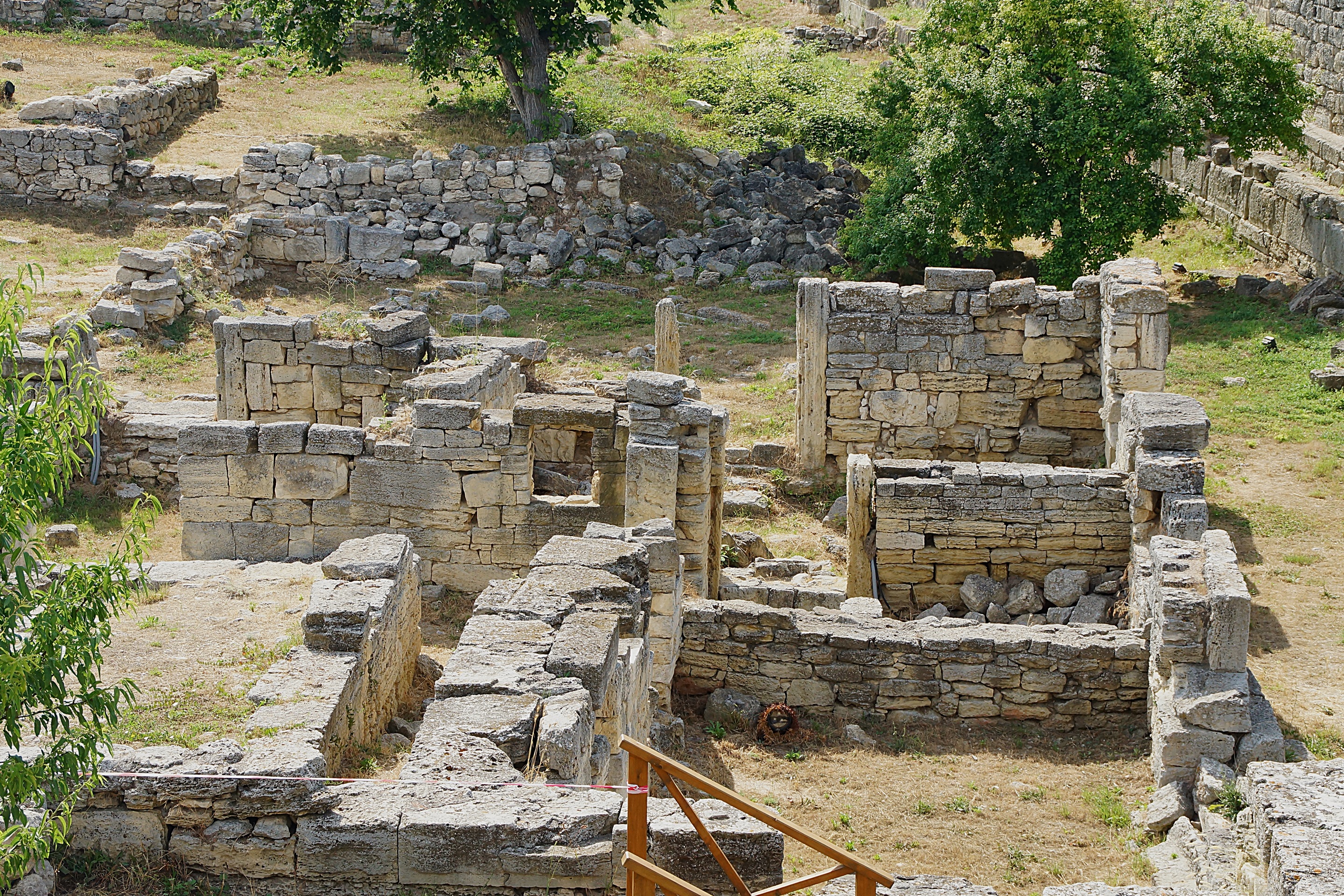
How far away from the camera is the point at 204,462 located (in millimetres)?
13211

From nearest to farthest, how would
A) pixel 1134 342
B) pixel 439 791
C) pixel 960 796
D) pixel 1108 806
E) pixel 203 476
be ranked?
pixel 439 791
pixel 1108 806
pixel 960 796
pixel 203 476
pixel 1134 342

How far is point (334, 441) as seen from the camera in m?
13.1

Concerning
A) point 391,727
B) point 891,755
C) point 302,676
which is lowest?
point 891,755

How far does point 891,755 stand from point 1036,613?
3089mm

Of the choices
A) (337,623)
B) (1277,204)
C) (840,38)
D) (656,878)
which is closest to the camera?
(656,878)

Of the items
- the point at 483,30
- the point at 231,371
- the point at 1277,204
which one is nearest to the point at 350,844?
the point at 231,371

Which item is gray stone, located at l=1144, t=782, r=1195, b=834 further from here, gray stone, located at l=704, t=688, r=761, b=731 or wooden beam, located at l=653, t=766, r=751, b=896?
wooden beam, located at l=653, t=766, r=751, b=896

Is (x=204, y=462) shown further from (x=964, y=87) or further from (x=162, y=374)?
(x=964, y=87)

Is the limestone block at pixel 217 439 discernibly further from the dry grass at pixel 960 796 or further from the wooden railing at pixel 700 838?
the wooden railing at pixel 700 838

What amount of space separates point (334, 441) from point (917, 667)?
5654 mm

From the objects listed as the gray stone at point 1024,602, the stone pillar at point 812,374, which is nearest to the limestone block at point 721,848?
the gray stone at point 1024,602

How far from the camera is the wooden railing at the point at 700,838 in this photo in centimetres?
566

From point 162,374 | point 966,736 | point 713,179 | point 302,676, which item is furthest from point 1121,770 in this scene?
point 713,179

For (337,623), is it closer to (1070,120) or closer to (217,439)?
(217,439)
